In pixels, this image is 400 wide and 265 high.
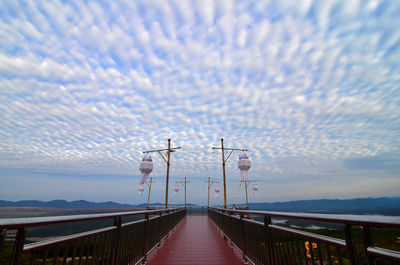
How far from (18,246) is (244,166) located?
1203 centimetres

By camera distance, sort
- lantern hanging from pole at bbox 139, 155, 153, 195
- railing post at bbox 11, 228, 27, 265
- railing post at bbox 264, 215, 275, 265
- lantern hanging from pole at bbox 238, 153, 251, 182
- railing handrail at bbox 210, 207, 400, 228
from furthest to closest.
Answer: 1. lantern hanging from pole at bbox 238, 153, 251, 182
2. lantern hanging from pole at bbox 139, 155, 153, 195
3. railing post at bbox 264, 215, 275, 265
4. railing post at bbox 11, 228, 27, 265
5. railing handrail at bbox 210, 207, 400, 228

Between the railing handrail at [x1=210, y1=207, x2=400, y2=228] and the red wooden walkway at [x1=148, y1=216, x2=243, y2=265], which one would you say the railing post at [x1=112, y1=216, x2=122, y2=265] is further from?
the railing handrail at [x1=210, y1=207, x2=400, y2=228]

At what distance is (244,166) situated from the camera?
12.8 meters

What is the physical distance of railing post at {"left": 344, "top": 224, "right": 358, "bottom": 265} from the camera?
62.2 inches

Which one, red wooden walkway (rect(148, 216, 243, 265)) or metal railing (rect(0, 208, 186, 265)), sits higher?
metal railing (rect(0, 208, 186, 265))

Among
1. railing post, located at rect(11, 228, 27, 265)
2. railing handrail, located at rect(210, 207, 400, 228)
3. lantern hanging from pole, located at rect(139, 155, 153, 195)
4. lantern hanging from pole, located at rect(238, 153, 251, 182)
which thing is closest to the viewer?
railing handrail, located at rect(210, 207, 400, 228)

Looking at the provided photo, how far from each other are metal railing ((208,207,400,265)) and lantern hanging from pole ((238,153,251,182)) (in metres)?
8.44

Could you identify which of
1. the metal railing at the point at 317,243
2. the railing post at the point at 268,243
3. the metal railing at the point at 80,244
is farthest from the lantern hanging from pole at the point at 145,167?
the railing post at the point at 268,243

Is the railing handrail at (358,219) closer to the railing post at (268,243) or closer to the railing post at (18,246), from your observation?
the railing post at (268,243)

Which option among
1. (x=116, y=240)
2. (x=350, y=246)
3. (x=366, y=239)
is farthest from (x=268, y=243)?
(x=116, y=240)

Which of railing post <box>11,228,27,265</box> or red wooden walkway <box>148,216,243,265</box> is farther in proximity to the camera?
red wooden walkway <box>148,216,243,265</box>

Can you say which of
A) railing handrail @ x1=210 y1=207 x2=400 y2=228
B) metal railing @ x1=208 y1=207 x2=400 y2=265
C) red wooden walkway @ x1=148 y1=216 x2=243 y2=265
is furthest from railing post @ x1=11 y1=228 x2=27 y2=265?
red wooden walkway @ x1=148 y1=216 x2=243 y2=265

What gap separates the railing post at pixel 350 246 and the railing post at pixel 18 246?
2421mm

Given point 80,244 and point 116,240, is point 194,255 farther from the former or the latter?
point 80,244
